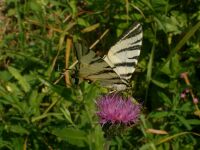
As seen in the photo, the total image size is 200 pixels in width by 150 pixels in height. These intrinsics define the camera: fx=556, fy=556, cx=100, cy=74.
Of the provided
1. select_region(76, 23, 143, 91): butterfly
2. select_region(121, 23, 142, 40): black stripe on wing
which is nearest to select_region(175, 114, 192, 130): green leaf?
select_region(76, 23, 143, 91): butterfly

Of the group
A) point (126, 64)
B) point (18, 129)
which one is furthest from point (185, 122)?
point (18, 129)

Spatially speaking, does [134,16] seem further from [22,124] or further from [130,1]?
[22,124]

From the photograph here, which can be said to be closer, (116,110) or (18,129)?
(116,110)

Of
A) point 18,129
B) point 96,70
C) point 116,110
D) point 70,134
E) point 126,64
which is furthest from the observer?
point 18,129

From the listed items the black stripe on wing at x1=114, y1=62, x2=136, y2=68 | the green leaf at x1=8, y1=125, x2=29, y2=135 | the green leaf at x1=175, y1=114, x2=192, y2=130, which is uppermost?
the black stripe on wing at x1=114, y1=62, x2=136, y2=68

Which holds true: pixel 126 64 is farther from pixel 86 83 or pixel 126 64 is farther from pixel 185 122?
pixel 185 122

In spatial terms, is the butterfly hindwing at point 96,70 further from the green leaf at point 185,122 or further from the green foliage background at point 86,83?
the green leaf at point 185,122

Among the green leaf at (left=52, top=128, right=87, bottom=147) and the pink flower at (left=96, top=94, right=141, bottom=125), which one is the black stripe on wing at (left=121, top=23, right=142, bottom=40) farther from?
the green leaf at (left=52, top=128, right=87, bottom=147)
